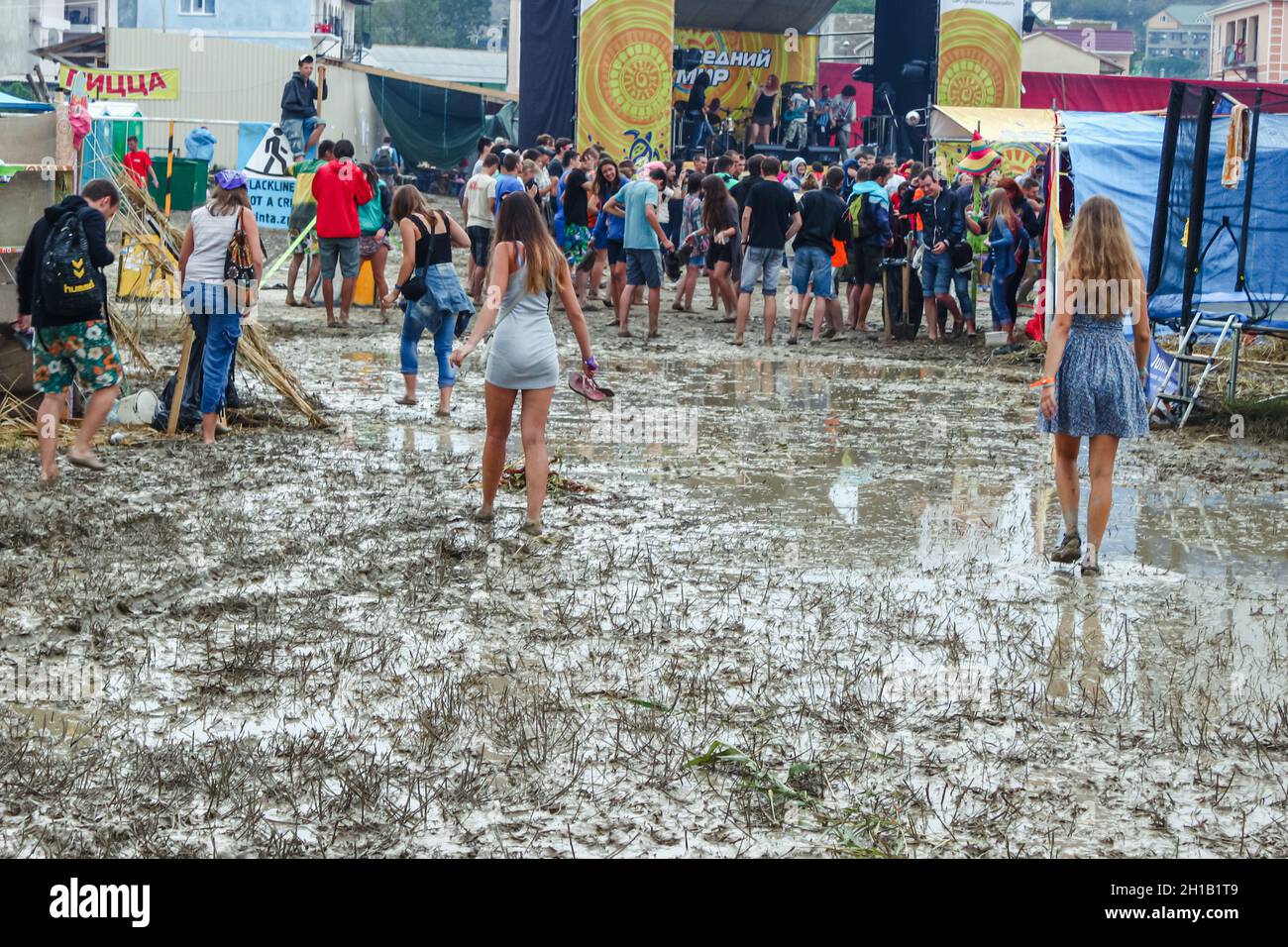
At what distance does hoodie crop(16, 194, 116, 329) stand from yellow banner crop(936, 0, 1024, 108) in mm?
23650

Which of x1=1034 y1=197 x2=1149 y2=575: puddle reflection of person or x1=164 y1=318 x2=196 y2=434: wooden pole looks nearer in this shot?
x1=1034 y1=197 x2=1149 y2=575: puddle reflection of person

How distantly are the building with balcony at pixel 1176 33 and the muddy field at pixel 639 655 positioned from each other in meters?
148

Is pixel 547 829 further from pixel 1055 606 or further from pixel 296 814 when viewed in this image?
pixel 1055 606

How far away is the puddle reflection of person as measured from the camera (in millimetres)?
6590

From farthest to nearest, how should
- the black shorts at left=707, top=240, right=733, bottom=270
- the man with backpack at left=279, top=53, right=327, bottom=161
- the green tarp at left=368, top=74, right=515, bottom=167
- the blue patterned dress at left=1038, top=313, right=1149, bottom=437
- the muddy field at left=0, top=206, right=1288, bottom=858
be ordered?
the green tarp at left=368, top=74, right=515, bottom=167 → the man with backpack at left=279, top=53, right=327, bottom=161 → the black shorts at left=707, top=240, right=733, bottom=270 → the blue patterned dress at left=1038, top=313, right=1149, bottom=437 → the muddy field at left=0, top=206, right=1288, bottom=858

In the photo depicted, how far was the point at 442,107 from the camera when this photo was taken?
3747cm

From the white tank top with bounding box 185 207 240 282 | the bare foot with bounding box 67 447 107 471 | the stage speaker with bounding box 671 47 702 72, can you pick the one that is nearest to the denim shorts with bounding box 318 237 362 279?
the white tank top with bounding box 185 207 240 282

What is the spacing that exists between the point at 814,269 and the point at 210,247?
22.9 feet

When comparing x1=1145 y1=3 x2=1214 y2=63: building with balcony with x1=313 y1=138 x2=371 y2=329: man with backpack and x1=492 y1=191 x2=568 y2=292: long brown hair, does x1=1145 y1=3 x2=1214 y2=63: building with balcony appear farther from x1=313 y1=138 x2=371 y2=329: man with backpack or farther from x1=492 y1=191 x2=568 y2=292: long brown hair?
x1=492 y1=191 x2=568 y2=292: long brown hair

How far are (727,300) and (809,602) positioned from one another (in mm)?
9947

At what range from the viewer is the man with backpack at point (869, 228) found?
49.0 feet

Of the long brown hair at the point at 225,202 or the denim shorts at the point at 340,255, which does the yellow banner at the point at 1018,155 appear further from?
the long brown hair at the point at 225,202

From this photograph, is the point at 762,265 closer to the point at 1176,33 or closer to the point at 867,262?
the point at 867,262

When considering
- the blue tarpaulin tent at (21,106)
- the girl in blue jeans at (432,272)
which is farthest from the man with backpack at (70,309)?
the blue tarpaulin tent at (21,106)
